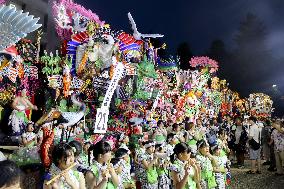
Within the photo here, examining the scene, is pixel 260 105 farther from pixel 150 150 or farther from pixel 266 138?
pixel 150 150

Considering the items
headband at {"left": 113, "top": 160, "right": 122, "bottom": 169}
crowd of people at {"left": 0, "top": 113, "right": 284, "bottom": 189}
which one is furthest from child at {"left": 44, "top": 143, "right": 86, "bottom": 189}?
headband at {"left": 113, "top": 160, "right": 122, "bottom": 169}

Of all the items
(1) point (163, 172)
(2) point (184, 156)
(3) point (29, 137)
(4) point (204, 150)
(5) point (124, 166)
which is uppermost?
(3) point (29, 137)

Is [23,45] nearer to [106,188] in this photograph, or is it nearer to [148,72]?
[148,72]

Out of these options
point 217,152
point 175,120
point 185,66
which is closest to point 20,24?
point 217,152

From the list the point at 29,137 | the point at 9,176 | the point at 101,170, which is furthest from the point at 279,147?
the point at 9,176

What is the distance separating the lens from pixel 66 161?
410 cm

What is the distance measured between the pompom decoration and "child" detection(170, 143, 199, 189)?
2.71 metres

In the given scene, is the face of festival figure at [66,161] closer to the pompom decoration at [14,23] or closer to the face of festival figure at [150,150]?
the pompom decoration at [14,23]

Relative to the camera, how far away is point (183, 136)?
10508mm

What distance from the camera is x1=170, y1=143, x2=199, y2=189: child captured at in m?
5.38

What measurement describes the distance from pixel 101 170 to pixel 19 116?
263 inches

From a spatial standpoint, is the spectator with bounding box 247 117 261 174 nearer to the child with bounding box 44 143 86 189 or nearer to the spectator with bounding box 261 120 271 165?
the spectator with bounding box 261 120 271 165

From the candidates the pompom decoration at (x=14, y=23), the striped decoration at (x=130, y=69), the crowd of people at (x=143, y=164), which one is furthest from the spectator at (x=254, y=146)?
the pompom decoration at (x=14, y=23)

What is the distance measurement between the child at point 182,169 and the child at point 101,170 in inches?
39.1
